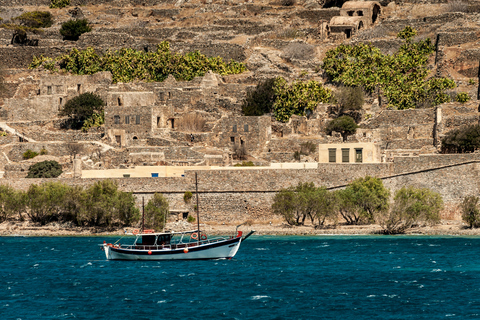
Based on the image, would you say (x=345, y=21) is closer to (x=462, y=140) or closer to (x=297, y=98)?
(x=297, y=98)

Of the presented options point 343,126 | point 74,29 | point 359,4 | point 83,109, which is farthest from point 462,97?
point 74,29

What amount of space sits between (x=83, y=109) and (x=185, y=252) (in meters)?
24.1

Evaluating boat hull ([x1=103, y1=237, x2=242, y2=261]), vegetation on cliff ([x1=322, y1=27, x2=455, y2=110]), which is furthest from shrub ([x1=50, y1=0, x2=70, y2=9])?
boat hull ([x1=103, y1=237, x2=242, y2=261])

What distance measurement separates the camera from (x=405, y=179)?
249ft

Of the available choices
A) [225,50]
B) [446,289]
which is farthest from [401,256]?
[225,50]

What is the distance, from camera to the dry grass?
85062 millimetres

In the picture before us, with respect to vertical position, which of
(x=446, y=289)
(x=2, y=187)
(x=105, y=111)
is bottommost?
(x=446, y=289)

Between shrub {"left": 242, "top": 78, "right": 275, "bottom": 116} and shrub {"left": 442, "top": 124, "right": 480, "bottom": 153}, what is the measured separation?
1429cm

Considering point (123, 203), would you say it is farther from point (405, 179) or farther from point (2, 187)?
point (405, 179)

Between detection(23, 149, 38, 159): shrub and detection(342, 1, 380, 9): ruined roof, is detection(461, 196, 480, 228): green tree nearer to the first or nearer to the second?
detection(23, 149, 38, 159): shrub

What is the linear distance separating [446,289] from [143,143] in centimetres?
3173

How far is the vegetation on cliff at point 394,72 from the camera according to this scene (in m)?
85.2

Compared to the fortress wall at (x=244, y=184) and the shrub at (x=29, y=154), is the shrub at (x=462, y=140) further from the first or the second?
the shrub at (x=29, y=154)

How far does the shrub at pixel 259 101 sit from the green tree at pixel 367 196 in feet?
43.2
